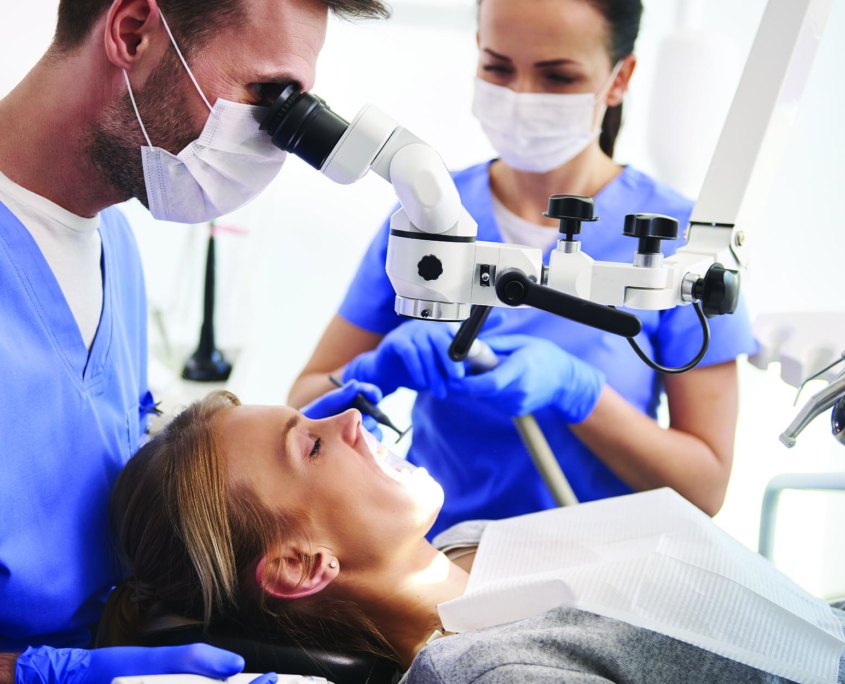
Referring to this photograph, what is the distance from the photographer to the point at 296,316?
3633 millimetres

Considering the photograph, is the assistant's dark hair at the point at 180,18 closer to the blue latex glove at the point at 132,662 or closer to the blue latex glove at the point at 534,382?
the blue latex glove at the point at 534,382

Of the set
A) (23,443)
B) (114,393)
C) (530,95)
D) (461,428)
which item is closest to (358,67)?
(530,95)

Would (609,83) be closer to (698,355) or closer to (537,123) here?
(537,123)

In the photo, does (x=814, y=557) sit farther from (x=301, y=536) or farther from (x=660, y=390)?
(x=301, y=536)

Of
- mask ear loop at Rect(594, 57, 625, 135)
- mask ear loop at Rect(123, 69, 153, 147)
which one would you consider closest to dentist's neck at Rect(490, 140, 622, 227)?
mask ear loop at Rect(594, 57, 625, 135)

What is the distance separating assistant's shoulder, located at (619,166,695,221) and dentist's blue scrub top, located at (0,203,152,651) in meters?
1.09

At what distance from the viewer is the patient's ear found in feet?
3.98

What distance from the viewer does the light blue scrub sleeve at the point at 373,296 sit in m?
1.75

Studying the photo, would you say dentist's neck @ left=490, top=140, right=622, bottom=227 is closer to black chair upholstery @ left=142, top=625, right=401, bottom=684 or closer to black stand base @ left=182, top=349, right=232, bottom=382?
black chair upholstery @ left=142, top=625, right=401, bottom=684

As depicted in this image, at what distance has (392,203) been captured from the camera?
362 centimetres

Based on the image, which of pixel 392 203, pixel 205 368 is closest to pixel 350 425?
pixel 205 368

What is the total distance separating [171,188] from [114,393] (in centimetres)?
37

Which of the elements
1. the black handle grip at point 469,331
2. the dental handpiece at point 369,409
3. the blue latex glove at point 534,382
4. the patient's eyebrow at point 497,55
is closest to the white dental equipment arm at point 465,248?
the black handle grip at point 469,331

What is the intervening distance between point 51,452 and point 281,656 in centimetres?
44
